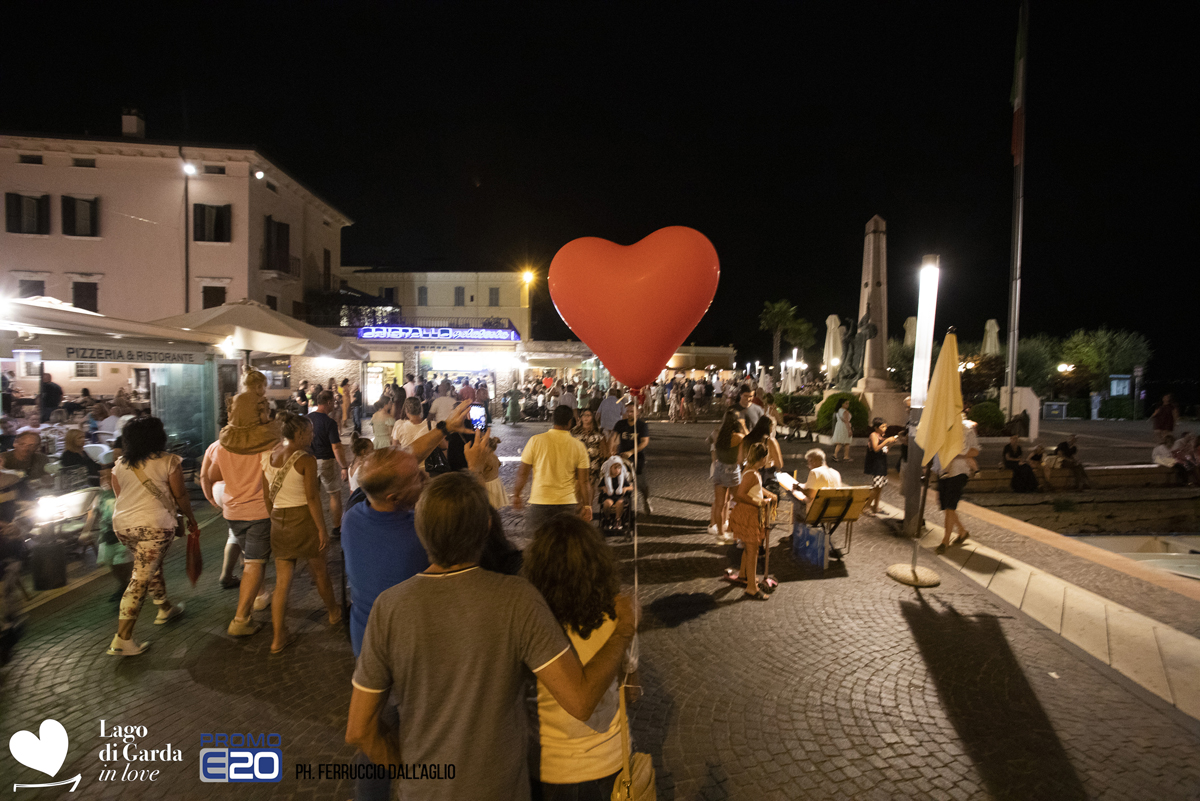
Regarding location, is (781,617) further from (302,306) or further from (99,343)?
(302,306)

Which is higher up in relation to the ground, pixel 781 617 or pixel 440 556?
pixel 440 556

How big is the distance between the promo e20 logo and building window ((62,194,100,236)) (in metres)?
26.0

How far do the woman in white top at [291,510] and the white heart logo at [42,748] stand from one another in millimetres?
1154

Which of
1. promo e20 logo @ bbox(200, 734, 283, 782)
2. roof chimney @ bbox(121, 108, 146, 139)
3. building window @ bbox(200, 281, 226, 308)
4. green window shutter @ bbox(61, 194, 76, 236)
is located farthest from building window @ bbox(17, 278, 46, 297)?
promo e20 logo @ bbox(200, 734, 283, 782)

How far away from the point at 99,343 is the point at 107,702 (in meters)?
4.60

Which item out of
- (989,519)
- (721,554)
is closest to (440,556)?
(721,554)

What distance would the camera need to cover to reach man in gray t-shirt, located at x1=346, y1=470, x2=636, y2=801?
1485 mm

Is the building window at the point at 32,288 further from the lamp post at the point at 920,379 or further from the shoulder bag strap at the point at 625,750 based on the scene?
the shoulder bag strap at the point at 625,750

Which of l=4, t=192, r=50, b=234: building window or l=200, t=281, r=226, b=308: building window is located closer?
l=4, t=192, r=50, b=234: building window

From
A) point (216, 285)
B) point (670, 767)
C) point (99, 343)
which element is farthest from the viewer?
point (216, 285)

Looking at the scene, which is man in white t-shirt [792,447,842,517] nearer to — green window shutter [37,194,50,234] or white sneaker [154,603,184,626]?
white sneaker [154,603,184,626]

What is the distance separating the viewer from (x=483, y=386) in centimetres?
1852

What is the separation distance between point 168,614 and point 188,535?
0.76m

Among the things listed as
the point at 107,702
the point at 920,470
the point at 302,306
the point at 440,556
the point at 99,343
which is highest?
the point at 302,306
